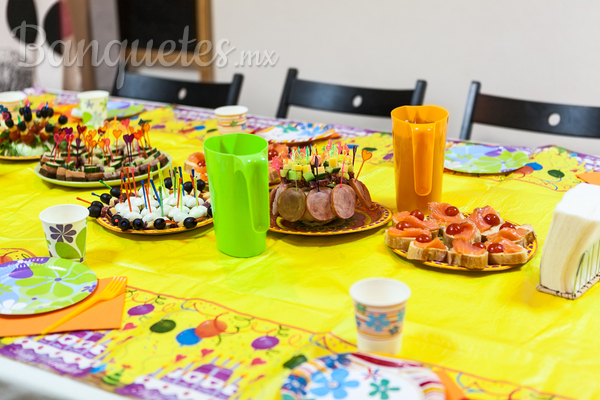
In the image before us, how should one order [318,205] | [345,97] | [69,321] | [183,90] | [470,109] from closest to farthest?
[69,321] → [318,205] → [470,109] → [345,97] → [183,90]

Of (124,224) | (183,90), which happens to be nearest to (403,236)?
(124,224)

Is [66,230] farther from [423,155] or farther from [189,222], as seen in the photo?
[423,155]

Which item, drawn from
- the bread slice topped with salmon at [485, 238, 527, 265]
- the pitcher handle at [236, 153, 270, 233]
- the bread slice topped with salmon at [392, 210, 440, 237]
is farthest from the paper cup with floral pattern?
the bread slice topped with salmon at [485, 238, 527, 265]

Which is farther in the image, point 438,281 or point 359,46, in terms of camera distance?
point 359,46

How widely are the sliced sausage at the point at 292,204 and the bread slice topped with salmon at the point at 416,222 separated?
0.16 metres

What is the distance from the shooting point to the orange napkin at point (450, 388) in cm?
62

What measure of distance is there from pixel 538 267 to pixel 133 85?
1735 mm

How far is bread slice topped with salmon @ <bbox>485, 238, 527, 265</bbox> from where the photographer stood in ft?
2.87

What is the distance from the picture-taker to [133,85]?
221 cm

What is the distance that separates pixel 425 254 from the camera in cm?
90

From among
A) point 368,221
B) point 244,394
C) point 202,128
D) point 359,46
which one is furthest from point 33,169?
point 359,46

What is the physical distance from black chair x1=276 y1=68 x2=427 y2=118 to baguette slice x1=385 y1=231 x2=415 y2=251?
1.00 metres

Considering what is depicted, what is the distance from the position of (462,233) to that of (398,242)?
10 cm

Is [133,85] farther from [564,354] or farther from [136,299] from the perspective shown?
[564,354]
